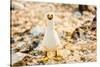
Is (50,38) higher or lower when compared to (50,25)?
lower

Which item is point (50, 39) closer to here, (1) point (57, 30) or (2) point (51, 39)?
(2) point (51, 39)

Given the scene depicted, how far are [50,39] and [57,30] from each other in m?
0.13

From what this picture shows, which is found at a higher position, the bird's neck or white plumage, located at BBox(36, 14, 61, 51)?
the bird's neck

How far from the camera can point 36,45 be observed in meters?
1.98

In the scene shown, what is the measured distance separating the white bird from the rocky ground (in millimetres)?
44

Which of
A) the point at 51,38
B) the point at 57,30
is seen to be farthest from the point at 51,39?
the point at 57,30

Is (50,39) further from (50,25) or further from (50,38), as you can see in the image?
(50,25)

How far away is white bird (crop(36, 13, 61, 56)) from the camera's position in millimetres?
2012

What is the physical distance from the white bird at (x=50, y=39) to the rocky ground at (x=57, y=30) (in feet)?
0.15

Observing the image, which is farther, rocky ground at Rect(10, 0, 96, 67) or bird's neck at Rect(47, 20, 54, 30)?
bird's neck at Rect(47, 20, 54, 30)

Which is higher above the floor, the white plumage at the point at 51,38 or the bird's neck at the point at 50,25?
the bird's neck at the point at 50,25

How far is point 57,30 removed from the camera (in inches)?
81.0

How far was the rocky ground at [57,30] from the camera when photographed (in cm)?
192
